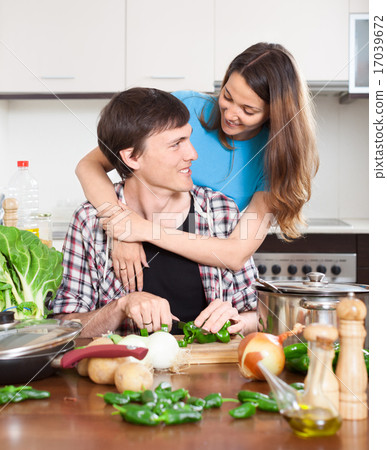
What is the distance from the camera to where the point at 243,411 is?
0.78 m

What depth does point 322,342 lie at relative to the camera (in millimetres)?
735

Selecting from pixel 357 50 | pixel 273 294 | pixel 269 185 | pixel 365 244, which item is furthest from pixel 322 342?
pixel 357 50

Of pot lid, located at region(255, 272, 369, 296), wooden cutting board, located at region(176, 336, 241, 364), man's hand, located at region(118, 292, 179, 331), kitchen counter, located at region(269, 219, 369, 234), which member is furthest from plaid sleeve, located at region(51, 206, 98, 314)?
kitchen counter, located at region(269, 219, 369, 234)

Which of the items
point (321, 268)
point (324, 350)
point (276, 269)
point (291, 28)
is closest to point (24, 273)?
point (324, 350)

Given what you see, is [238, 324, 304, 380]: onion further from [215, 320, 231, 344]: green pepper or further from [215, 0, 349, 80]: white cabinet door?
[215, 0, 349, 80]: white cabinet door

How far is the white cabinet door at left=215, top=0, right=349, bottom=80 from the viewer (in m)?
2.90

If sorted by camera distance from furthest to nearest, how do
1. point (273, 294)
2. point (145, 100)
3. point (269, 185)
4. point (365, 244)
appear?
point (365, 244)
point (269, 185)
point (145, 100)
point (273, 294)

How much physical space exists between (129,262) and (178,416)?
838mm

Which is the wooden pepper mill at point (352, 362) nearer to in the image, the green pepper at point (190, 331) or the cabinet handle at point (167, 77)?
the green pepper at point (190, 331)

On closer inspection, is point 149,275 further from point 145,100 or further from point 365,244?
point 365,244

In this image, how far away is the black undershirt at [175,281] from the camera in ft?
5.39

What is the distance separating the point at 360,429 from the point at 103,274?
101cm

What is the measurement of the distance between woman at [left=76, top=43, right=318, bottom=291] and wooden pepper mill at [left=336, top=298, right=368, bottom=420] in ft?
2.66

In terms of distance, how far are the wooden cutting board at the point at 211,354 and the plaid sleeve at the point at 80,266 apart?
56 centimetres
